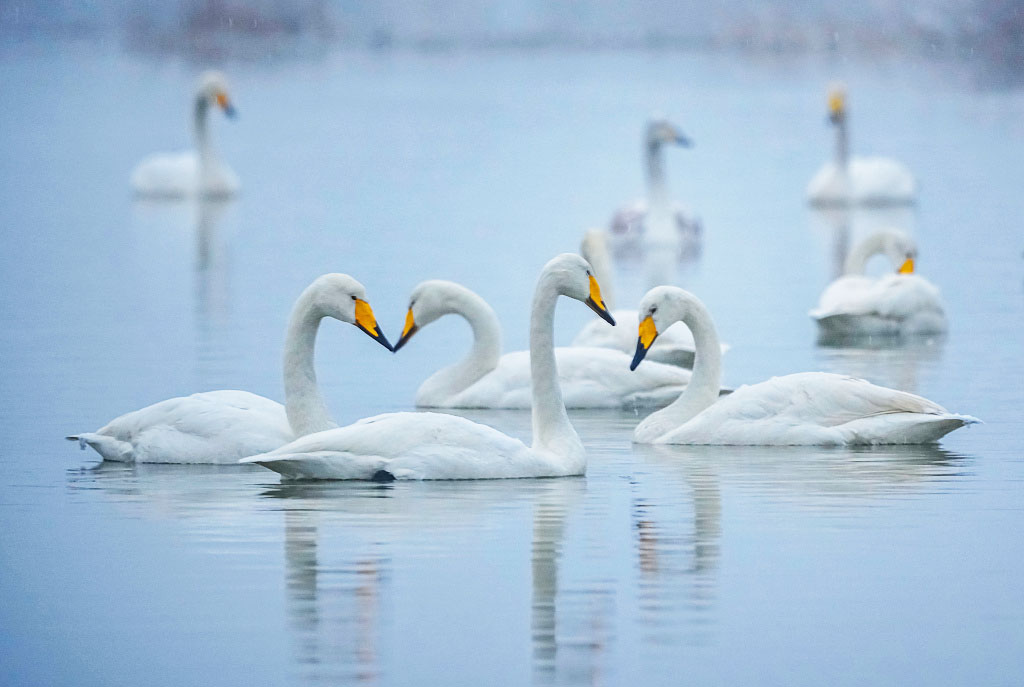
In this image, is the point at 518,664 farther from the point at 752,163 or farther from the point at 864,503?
the point at 752,163

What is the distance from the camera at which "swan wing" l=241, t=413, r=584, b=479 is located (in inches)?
495

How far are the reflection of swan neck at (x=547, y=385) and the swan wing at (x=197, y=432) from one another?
1.28 m

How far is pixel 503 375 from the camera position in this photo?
16.3m

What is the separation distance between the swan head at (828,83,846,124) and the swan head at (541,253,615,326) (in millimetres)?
25016

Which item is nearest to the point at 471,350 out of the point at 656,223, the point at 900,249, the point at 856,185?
the point at 900,249

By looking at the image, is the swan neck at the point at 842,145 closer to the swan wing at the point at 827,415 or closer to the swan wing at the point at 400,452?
the swan wing at the point at 827,415

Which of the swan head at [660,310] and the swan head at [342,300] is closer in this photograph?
the swan head at [342,300]

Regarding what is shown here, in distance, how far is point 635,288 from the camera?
25438 mm

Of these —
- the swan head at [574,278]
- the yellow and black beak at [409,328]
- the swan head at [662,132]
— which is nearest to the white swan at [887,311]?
the yellow and black beak at [409,328]

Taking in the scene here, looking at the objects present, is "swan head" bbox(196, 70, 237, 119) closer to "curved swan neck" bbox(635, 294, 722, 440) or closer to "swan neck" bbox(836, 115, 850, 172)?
"swan neck" bbox(836, 115, 850, 172)

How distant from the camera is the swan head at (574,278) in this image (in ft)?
43.5

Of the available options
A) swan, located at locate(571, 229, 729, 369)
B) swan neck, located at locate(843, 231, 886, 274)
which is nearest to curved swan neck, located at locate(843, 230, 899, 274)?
swan neck, located at locate(843, 231, 886, 274)

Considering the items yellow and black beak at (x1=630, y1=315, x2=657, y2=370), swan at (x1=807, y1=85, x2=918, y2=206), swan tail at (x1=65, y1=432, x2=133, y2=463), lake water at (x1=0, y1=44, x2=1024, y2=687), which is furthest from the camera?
swan at (x1=807, y1=85, x2=918, y2=206)

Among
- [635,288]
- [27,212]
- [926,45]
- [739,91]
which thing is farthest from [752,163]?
[926,45]
